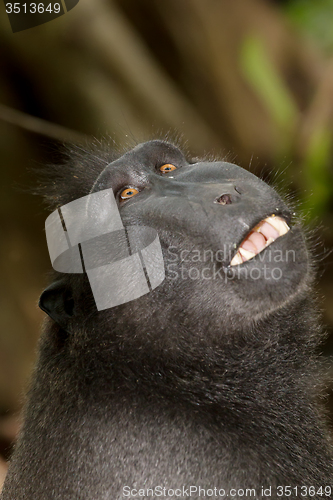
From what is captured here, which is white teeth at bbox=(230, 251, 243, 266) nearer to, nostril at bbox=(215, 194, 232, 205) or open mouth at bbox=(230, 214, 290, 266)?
open mouth at bbox=(230, 214, 290, 266)

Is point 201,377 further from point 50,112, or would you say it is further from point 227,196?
point 50,112

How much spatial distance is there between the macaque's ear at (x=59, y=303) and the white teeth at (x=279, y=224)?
3.17ft

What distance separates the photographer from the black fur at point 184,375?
2.08 metres

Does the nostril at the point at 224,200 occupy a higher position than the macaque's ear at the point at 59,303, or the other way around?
the nostril at the point at 224,200

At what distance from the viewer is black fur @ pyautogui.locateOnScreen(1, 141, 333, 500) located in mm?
2082

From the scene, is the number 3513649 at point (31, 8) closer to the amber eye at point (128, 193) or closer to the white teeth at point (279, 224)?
the amber eye at point (128, 193)

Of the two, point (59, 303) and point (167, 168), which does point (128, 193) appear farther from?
point (59, 303)

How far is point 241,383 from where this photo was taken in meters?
2.31

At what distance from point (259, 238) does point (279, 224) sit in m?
0.14

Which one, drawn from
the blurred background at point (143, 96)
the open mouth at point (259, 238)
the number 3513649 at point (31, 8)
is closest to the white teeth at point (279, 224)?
the open mouth at point (259, 238)

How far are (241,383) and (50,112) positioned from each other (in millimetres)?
3793

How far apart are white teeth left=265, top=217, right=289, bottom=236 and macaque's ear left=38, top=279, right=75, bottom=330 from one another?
0.97 metres

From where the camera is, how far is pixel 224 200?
7.09ft

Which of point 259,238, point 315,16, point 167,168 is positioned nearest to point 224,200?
point 259,238
